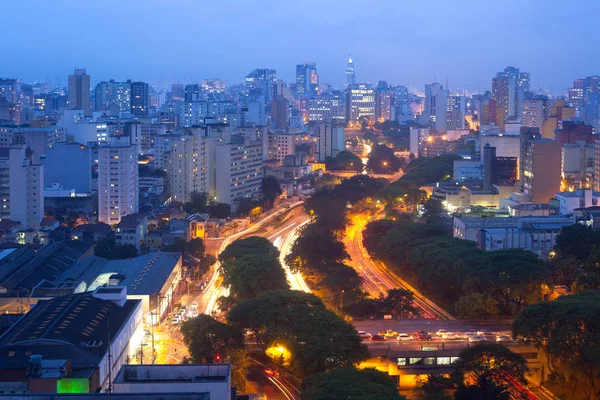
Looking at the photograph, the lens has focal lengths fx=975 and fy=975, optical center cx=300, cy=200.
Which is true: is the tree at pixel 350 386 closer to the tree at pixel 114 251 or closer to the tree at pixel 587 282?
the tree at pixel 587 282

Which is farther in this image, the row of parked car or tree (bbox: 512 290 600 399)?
the row of parked car

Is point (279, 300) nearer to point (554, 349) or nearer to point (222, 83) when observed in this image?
point (554, 349)

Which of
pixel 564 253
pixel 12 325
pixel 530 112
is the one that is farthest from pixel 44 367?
pixel 530 112

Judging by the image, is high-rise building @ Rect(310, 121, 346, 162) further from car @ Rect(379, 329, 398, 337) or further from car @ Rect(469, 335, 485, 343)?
car @ Rect(469, 335, 485, 343)

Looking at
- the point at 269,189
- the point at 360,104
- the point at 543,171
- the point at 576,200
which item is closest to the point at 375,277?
the point at 576,200

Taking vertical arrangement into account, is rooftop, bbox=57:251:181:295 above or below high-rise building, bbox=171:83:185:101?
below

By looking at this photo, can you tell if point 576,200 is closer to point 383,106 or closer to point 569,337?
point 569,337

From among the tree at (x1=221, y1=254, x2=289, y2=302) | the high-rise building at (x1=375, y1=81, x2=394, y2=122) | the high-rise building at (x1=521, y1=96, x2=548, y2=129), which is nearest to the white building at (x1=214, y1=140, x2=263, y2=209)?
the tree at (x1=221, y1=254, x2=289, y2=302)

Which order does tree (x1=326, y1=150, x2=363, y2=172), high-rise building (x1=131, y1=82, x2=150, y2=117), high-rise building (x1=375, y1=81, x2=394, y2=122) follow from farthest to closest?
high-rise building (x1=375, y1=81, x2=394, y2=122) < high-rise building (x1=131, y1=82, x2=150, y2=117) < tree (x1=326, y1=150, x2=363, y2=172)
